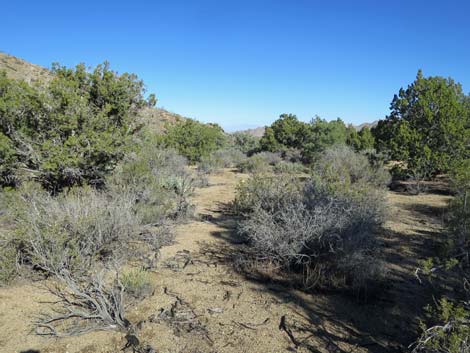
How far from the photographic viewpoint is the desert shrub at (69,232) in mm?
4281

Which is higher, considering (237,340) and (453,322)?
(453,322)

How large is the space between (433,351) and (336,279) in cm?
220

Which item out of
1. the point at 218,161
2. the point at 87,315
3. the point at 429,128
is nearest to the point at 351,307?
the point at 87,315

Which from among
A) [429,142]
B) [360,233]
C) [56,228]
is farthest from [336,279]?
[429,142]

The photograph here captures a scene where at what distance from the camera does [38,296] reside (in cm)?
433

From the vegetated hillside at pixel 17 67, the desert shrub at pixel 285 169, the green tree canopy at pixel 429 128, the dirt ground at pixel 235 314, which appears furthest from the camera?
the vegetated hillside at pixel 17 67

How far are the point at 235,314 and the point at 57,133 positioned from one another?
5.90m

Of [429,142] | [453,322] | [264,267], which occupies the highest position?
[429,142]

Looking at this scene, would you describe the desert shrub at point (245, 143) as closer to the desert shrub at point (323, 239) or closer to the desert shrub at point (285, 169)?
the desert shrub at point (285, 169)

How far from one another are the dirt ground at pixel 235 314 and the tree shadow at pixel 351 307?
0.01 meters

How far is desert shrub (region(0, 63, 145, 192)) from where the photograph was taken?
6578 millimetres

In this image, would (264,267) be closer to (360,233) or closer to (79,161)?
(360,233)

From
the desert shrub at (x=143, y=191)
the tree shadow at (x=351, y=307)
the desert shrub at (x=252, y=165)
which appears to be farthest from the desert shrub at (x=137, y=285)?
the desert shrub at (x=252, y=165)

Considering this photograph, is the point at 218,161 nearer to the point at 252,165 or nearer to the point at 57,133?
the point at 252,165
